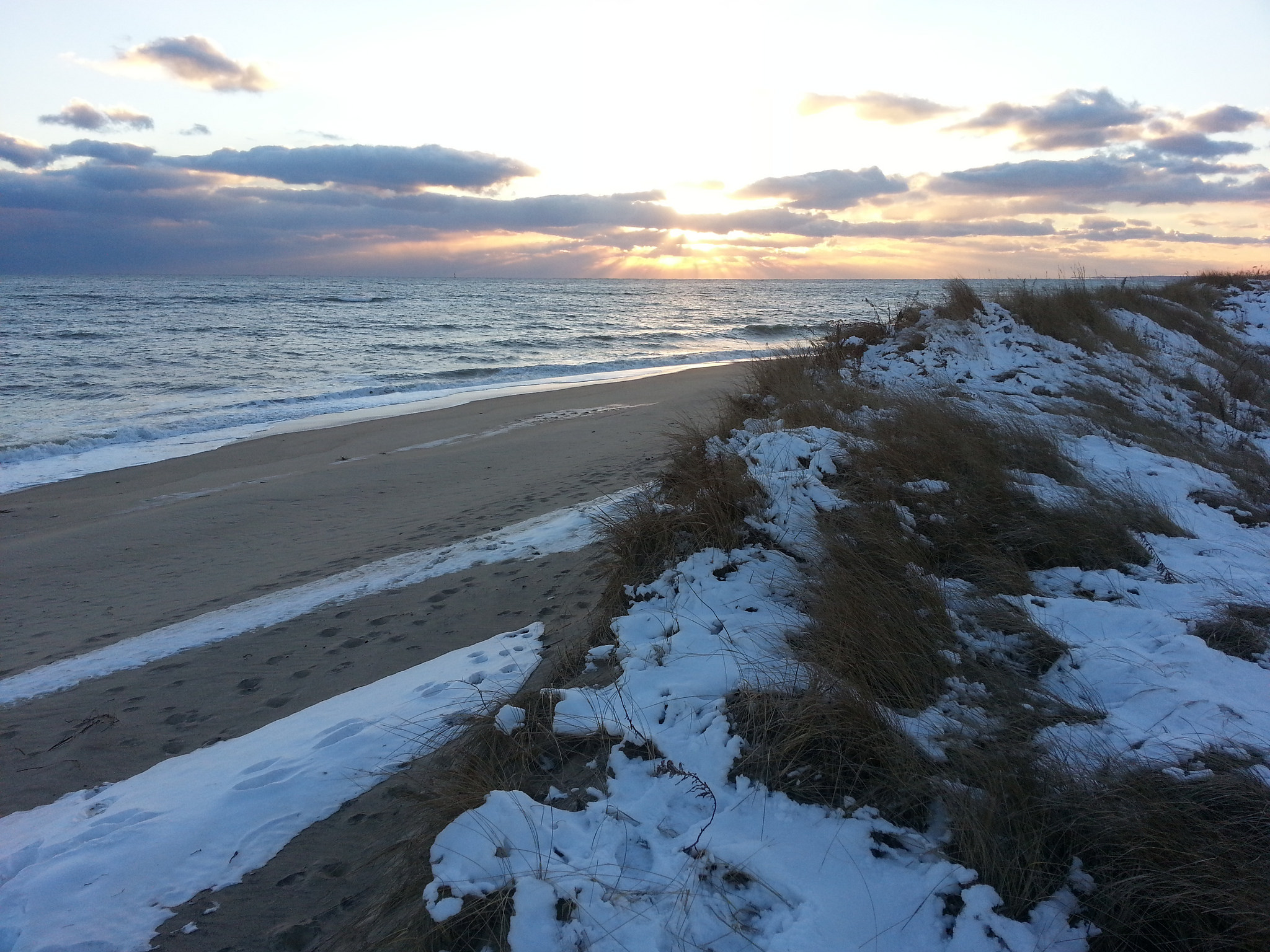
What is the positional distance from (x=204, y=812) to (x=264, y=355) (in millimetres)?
23395

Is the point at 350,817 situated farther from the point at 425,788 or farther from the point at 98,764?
the point at 98,764

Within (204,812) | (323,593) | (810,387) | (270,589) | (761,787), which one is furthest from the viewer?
(810,387)

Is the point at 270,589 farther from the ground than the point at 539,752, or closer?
closer

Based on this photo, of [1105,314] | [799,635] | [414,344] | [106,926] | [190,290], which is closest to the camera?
[106,926]

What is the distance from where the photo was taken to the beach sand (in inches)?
119

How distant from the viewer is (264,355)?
75.8 feet

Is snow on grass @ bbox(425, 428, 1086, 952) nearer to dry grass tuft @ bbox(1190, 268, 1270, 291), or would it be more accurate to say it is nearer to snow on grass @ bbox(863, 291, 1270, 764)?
snow on grass @ bbox(863, 291, 1270, 764)

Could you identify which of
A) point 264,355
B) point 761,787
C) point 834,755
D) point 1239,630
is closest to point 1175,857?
point 834,755

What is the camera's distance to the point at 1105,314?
35.3ft

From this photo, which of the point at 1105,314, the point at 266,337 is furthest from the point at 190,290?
the point at 1105,314

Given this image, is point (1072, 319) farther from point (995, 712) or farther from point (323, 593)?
point (323, 593)

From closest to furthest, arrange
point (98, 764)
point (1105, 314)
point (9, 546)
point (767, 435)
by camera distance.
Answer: point (98, 764) < point (767, 435) < point (9, 546) < point (1105, 314)

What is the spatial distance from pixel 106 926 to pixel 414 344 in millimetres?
26350

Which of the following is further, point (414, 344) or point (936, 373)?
point (414, 344)
